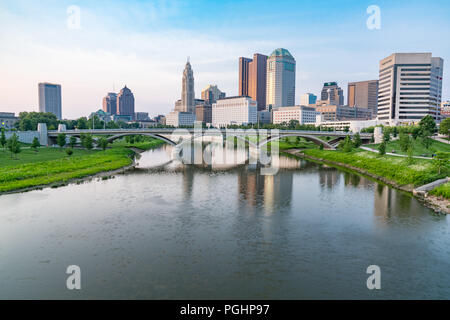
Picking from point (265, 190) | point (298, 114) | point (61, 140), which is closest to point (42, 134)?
point (61, 140)

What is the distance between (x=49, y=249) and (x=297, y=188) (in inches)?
980

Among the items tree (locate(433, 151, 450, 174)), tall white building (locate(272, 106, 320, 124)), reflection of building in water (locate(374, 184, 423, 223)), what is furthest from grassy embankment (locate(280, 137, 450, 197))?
tall white building (locate(272, 106, 320, 124))

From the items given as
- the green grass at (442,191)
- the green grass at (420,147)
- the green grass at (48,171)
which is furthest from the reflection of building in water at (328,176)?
the green grass at (48,171)

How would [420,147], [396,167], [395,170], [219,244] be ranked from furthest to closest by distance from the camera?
[420,147] < [396,167] < [395,170] < [219,244]

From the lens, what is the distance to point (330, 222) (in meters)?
22.1

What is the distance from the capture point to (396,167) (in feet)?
129

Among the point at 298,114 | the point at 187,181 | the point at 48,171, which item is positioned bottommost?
the point at 187,181

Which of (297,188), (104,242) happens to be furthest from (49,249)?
(297,188)

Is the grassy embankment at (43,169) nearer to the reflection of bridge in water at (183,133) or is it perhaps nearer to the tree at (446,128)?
the reflection of bridge in water at (183,133)

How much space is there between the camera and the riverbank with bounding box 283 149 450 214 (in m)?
28.0

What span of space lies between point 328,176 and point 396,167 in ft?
27.1

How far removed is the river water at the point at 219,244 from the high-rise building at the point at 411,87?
3947 inches

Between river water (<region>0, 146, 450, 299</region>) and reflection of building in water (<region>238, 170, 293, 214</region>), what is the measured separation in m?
0.32

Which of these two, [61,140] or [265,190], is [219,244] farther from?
[61,140]
